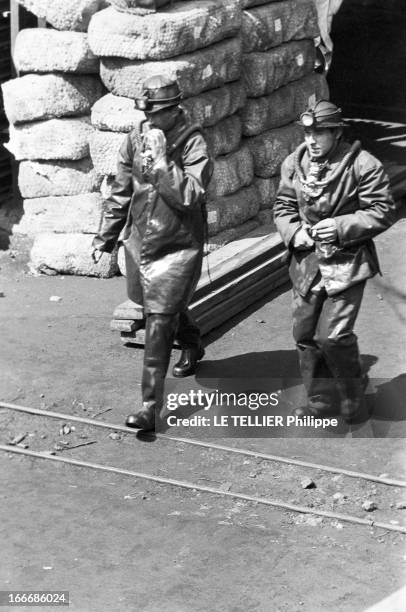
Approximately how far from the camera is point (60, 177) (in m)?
11.8

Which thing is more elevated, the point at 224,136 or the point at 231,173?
the point at 224,136

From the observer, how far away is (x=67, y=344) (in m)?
10.0

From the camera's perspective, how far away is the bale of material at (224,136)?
11422 millimetres

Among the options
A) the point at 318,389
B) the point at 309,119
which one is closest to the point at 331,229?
the point at 309,119

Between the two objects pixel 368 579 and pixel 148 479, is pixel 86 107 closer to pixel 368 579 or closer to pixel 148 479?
pixel 148 479

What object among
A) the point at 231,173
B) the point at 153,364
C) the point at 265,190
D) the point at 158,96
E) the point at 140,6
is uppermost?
the point at 158,96

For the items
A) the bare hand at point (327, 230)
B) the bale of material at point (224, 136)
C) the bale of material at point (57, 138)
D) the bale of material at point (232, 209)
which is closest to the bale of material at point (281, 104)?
the bale of material at point (224, 136)

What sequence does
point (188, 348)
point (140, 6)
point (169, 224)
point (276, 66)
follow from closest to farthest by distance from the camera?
point (169, 224), point (188, 348), point (140, 6), point (276, 66)

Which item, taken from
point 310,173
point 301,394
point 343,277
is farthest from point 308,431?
point 310,173

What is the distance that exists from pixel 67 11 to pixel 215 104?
1.58m

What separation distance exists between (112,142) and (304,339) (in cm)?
348

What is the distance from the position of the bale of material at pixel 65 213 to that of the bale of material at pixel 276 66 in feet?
6.03

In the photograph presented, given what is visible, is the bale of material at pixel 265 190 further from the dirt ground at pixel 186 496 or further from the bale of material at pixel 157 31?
the dirt ground at pixel 186 496

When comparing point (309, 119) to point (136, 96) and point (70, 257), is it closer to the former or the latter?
point (136, 96)
